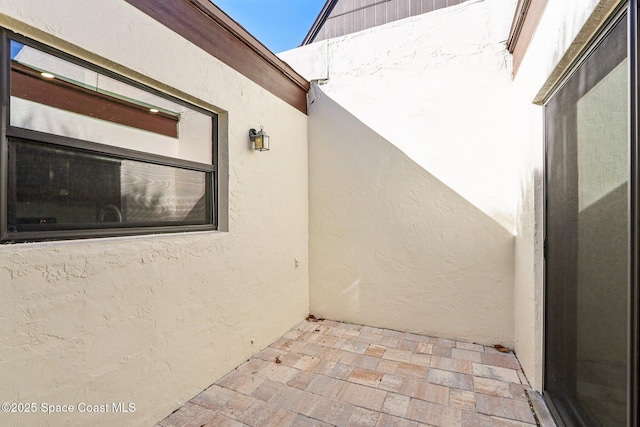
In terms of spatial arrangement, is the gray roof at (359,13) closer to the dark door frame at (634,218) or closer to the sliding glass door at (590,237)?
the sliding glass door at (590,237)

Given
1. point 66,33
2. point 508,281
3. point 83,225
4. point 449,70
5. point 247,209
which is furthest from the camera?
point 449,70

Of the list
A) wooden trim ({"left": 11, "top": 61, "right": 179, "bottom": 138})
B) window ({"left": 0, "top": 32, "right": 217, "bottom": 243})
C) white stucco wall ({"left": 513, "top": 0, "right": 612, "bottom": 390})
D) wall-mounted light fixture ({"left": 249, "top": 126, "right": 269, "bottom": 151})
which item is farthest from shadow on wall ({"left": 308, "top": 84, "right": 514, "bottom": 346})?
wooden trim ({"left": 11, "top": 61, "right": 179, "bottom": 138})

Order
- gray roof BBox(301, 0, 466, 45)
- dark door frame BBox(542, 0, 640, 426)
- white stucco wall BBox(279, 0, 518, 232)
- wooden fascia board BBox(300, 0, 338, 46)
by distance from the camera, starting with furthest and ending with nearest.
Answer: wooden fascia board BBox(300, 0, 338, 46), gray roof BBox(301, 0, 466, 45), white stucco wall BBox(279, 0, 518, 232), dark door frame BBox(542, 0, 640, 426)

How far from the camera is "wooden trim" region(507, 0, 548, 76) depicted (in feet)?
7.24

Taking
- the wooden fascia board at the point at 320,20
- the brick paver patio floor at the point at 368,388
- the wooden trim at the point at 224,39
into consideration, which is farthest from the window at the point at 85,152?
the wooden fascia board at the point at 320,20

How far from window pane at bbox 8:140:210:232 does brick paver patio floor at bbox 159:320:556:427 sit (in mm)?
1426

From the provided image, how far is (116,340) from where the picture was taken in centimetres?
181

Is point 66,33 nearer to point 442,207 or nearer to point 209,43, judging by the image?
point 209,43

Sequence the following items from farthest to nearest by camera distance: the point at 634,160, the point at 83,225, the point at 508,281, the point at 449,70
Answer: the point at 449,70 < the point at 508,281 < the point at 83,225 < the point at 634,160

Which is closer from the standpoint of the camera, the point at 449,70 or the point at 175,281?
the point at 175,281

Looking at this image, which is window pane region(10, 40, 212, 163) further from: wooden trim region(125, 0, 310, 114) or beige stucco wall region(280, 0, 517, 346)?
beige stucco wall region(280, 0, 517, 346)

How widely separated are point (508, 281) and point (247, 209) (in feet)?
9.04

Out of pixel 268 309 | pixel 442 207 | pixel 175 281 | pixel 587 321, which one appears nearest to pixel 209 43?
pixel 175 281

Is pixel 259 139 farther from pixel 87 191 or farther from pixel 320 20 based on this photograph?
pixel 320 20
